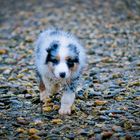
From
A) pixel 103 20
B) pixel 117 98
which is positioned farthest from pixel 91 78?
pixel 103 20

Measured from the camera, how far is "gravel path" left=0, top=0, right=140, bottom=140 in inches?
241

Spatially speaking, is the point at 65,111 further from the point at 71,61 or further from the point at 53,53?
the point at 53,53

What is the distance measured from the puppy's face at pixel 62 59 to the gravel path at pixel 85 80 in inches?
26.2

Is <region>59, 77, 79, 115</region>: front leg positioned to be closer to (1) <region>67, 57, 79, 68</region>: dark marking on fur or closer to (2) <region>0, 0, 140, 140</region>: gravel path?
(2) <region>0, 0, 140, 140</region>: gravel path

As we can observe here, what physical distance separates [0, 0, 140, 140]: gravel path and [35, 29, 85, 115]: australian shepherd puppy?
0.24 m

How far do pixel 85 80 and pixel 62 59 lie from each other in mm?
2558

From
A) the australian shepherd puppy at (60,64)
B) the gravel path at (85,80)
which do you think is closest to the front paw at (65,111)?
the australian shepherd puppy at (60,64)

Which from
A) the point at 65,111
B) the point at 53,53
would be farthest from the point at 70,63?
the point at 65,111

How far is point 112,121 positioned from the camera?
6418mm

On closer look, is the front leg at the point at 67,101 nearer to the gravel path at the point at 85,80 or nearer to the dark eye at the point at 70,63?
the gravel path at the point at 85,80

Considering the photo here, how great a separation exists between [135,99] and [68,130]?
1.63 meters

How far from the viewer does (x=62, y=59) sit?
6.32 meters

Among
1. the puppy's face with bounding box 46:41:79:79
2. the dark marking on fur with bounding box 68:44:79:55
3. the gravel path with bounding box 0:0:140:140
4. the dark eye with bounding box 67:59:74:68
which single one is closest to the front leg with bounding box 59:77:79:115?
the gravel path with bounding box 0:0:140:140

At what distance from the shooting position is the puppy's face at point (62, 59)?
20.5ft
